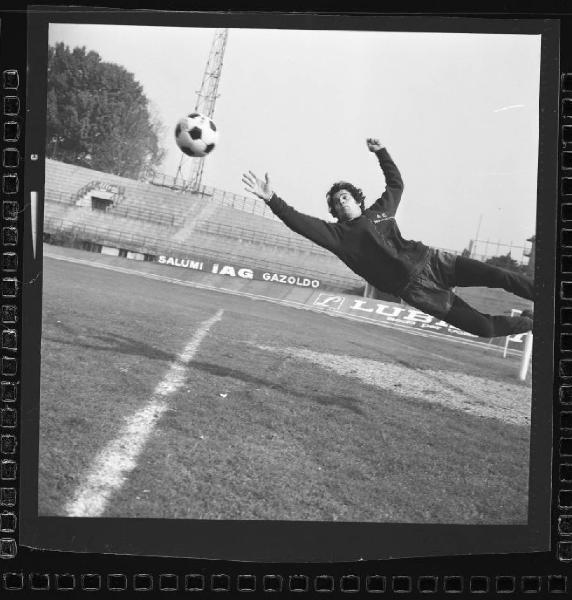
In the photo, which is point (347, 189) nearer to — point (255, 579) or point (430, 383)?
point (430, 383)

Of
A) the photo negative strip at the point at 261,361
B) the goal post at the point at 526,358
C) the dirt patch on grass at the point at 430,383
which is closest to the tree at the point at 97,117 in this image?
the photo negative strip at the point at 261,361

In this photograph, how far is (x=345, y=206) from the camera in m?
3.71

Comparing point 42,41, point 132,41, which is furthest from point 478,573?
point 42,41

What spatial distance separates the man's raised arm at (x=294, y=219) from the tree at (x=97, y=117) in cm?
69

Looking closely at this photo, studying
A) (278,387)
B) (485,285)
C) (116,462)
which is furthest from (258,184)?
(116,462)

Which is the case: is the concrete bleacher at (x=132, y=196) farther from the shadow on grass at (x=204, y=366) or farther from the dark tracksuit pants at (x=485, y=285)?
the dark tracksuit pants at (x=485, y=285)

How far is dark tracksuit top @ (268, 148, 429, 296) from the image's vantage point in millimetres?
3654

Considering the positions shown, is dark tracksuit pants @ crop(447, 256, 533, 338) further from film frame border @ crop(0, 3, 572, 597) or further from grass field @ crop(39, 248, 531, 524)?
film frame border @ crop(0, 3, 572, 597)

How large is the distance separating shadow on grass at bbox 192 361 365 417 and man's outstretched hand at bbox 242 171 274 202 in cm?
135

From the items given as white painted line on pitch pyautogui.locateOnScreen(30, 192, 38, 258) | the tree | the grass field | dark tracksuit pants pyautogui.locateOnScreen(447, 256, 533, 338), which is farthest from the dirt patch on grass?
white painted line on pitch pyautogui.locateOnScreen(30, 192, 38, 258)

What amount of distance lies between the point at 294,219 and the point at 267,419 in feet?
4.49

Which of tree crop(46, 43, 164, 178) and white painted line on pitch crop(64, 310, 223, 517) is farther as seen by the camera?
tree crop(46, 43, 164, 178)

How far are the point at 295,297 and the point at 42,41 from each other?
2.49 m

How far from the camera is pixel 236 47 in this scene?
3.38 metres
